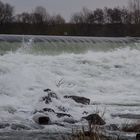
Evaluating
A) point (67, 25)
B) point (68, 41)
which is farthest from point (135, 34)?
point (68, 41)

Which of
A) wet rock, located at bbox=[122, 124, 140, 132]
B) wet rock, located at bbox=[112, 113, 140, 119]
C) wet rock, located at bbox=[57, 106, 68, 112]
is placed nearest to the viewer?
wet rock, located at bbox=[122, 124, 140, 132]

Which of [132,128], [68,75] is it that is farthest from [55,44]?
[132,128]

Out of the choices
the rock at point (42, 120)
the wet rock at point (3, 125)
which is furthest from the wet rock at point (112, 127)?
the wet rock at point (3, 125)

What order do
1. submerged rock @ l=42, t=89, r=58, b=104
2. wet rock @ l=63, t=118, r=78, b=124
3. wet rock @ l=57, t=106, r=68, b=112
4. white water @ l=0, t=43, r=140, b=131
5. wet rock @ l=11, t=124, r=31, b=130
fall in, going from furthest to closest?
submerged rock @ l=42, t=89, r=58, b=104 → white water @ l=0, t=43, r=140, b=131 → wet rock @ l=57, t=106, r=68, b=112 → wet rock @ l=63, t=118, r=78, b=124 → wet rock @ l=11, t=124, r=31, b=130

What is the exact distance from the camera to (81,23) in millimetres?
48219

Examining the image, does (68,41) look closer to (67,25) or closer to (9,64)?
(9,64)

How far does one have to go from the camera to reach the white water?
15.3 m

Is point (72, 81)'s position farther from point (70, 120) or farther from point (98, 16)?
point (98, 16)

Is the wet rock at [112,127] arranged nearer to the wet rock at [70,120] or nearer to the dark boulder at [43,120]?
the wet rock at [70,120]

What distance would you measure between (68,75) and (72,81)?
4.14 ft

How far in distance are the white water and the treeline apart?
1628cm

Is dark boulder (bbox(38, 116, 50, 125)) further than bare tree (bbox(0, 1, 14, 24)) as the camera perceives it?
No

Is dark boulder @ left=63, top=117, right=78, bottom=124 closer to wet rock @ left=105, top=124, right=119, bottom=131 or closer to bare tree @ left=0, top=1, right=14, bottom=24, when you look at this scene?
wet rock @ left=105, top=124, right=119, bottom=131

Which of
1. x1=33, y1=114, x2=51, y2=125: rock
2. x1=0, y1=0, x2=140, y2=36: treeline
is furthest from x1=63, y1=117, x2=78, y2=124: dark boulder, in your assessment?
x1=0, y1=0, x2=140, y2=36: treeline
